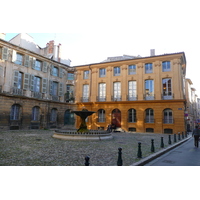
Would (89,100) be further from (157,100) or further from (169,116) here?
(169,116)

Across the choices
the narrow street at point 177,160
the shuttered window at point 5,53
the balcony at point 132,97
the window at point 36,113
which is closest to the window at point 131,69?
the balcony at point 132,97

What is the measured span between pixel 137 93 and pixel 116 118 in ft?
14.0

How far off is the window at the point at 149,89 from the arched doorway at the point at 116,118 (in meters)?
4.21

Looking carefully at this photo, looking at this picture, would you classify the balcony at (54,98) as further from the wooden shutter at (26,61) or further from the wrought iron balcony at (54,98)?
the wooden shutter at (26,61)

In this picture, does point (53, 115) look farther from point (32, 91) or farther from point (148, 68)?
point (148, 68)

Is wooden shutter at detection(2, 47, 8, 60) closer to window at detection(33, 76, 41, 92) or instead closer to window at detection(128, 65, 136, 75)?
window at detection(33, 76, 41, 92)

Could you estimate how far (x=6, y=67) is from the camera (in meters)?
17.3

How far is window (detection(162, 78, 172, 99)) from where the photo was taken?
20.0 meters

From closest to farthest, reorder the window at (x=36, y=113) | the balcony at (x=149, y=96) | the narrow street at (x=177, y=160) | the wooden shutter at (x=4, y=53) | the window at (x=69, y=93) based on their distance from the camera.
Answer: the narrow street at (x=177, y=160)
the wooden shutter at (x=4, y=53)
the window at (x=36, y=113)
the balcony at (x=149, y=96)
the window at (x=69, y=93)

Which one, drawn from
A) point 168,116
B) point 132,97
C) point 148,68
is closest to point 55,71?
point 132,97

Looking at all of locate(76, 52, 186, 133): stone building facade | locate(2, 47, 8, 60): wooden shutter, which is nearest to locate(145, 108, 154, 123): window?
locate(76, 52, 186, 133): stone building facade

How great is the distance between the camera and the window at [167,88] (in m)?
20.0

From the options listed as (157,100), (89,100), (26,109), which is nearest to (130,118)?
(157,100)

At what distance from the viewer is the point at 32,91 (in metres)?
19.6
